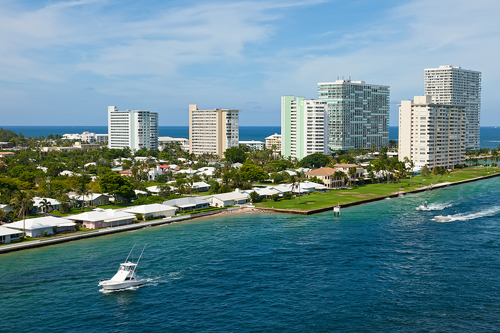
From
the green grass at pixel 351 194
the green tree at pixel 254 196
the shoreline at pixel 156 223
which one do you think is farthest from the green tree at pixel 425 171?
the green tree at pixel 254 196

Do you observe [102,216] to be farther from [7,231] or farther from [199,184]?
[199,184]

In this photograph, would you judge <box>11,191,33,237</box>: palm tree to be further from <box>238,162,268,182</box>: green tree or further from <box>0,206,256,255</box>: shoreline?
<box>238,162,268,182</box>: green tree

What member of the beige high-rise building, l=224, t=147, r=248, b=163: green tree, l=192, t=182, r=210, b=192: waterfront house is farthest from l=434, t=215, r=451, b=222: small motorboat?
the beige high-rise building

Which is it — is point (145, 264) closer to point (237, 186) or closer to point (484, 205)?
point (237, 186)

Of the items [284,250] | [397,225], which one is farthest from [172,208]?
[397,225]

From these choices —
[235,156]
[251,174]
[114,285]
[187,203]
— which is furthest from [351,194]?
[114,285]

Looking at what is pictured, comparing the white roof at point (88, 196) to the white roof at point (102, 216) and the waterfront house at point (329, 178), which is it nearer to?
the white roof at point (102, 216)
